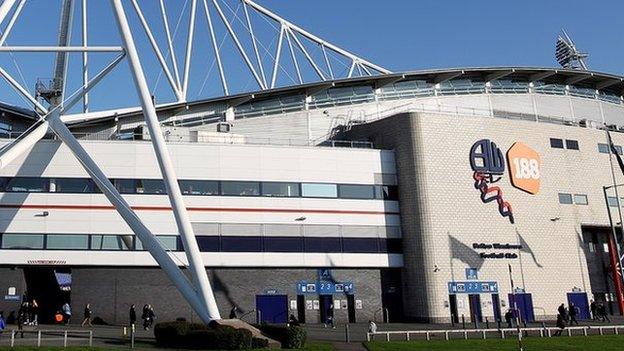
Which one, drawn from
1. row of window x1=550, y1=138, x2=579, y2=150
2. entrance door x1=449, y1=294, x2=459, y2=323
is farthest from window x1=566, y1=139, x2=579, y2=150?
entrance door x1=449, y1=294, x2=459, y2=323

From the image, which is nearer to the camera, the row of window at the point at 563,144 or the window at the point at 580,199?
the window at the point at 580,199

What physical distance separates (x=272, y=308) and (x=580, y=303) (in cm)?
2677

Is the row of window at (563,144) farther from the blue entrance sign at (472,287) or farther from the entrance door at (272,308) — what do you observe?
the entrance door at (272,308)

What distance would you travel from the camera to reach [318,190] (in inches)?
1911

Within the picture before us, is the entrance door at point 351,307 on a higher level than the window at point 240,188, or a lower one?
lower

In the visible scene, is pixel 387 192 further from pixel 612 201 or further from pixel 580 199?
pixel 612 201

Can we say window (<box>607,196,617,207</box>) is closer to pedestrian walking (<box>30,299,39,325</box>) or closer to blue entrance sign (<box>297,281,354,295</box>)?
blue entrance sign (<box>297,281,354,295</box>)

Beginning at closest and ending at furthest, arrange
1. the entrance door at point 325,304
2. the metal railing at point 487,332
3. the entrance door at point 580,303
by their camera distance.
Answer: the metal railing at point 487,332 < the entrance door at point 325,304 < the entrance door at point 580,303

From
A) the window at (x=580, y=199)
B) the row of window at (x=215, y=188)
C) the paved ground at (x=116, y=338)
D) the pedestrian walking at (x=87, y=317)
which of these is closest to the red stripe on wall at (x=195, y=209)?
the row of window at (x=215, y=188)

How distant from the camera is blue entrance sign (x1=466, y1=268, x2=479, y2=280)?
48.8m

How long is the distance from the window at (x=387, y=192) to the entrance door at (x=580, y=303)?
680 inches

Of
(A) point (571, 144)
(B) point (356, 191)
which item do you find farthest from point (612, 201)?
(B) point (356, 191)

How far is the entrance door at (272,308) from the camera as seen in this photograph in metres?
45.4

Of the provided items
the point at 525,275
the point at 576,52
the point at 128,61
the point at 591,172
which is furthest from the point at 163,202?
the point at 576,52
